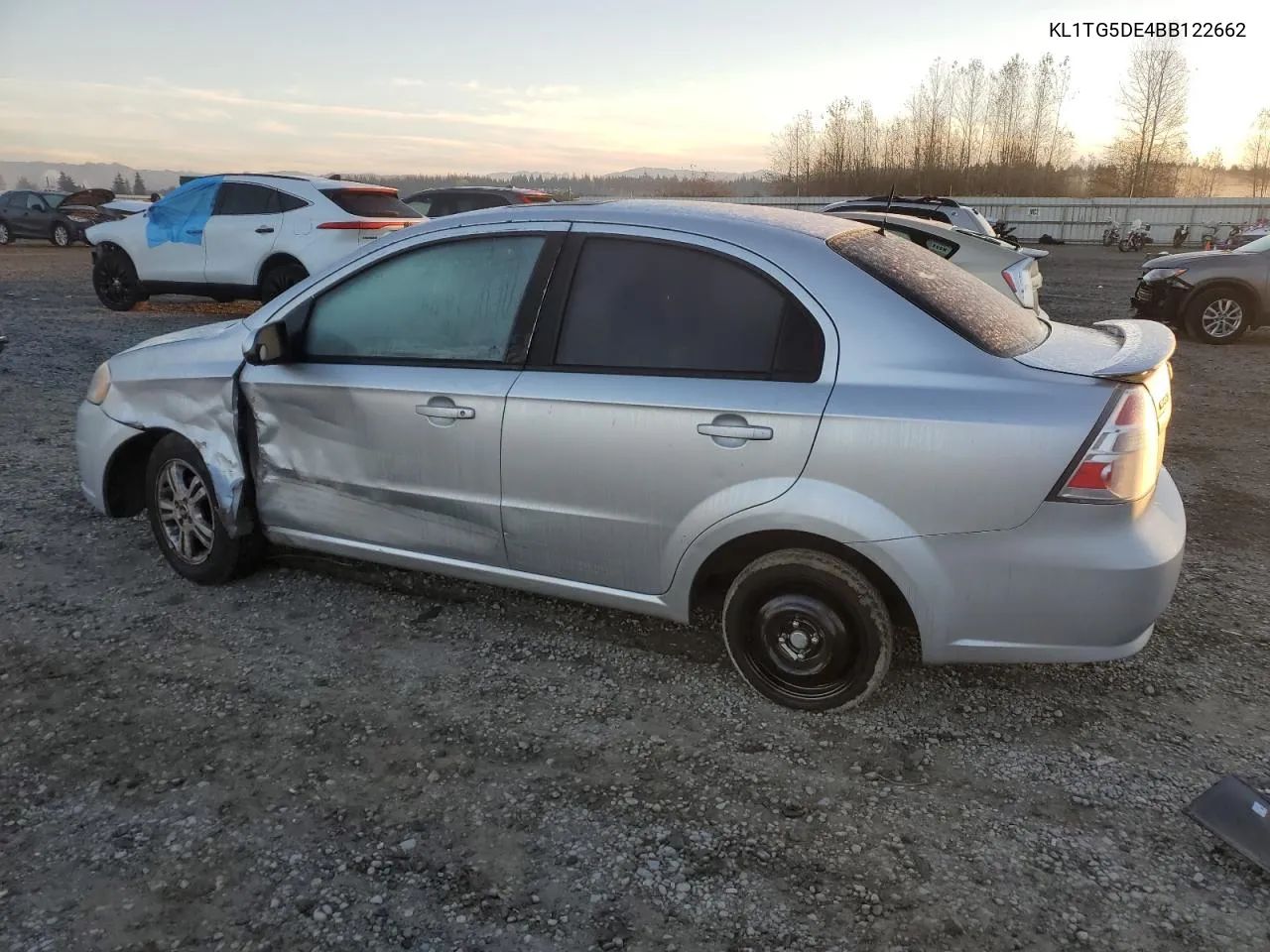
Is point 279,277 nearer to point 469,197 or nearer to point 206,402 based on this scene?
point 469,197

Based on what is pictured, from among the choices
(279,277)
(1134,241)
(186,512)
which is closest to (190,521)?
(186,512)

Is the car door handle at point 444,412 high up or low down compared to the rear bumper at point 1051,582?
up

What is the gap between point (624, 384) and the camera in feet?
9.73

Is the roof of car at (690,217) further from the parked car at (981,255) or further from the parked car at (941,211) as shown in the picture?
the parked car at (941,211)

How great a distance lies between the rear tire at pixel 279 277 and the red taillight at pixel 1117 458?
32.8 feet

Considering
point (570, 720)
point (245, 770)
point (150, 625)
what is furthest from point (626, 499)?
point (150, 625)

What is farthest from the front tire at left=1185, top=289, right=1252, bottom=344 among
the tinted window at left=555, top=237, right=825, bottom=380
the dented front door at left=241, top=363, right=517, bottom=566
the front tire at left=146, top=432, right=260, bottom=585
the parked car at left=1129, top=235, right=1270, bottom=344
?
the front tire at left=146, top=432, right=260, bottom=585

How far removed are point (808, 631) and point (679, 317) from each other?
44.1 inches

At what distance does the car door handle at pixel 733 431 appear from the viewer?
2.75 meters

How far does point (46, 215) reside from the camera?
2486 centimetres

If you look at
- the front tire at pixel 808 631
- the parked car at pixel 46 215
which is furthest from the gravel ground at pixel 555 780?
the parked car at pixel 46 215

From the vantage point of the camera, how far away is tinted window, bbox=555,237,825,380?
2.82m

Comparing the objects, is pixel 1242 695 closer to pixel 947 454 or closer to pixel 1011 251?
pixel 947 454

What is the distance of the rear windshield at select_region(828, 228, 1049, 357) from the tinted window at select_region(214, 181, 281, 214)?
9.28 meters
